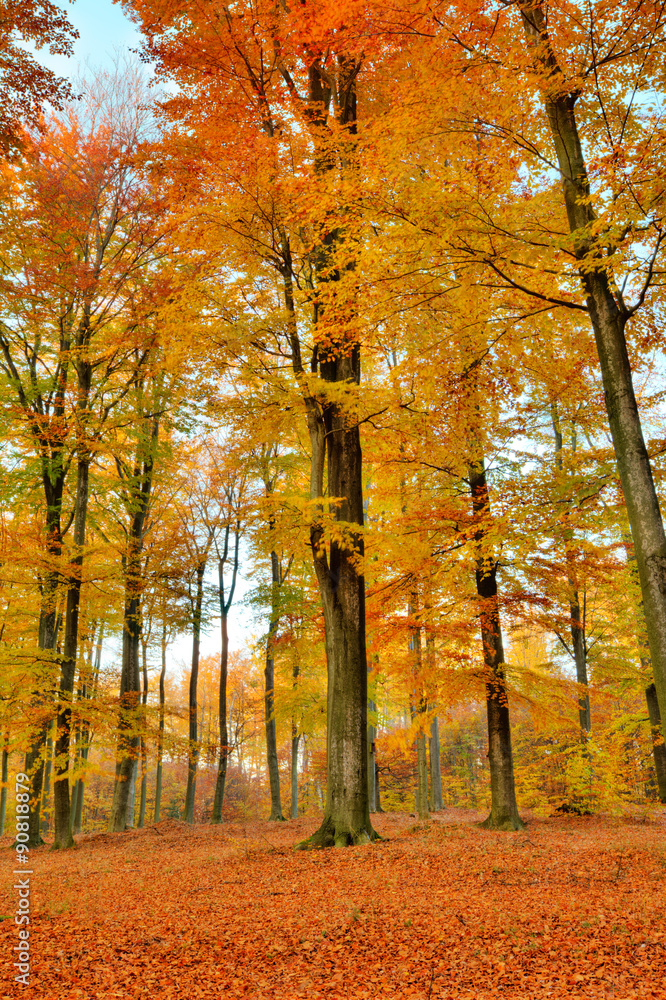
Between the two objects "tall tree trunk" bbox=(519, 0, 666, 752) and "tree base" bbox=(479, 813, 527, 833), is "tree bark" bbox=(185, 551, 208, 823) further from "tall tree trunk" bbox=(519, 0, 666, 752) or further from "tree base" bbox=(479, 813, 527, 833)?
"tall tree trunk" bbox=(519, 0, 666, 752)

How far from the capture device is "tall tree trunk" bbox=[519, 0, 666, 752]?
4.91m

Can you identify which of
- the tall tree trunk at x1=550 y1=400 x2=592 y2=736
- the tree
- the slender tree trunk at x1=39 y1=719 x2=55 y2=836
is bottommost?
the slender tree trunk at x1=39 y1=719 x2=55 y2=836

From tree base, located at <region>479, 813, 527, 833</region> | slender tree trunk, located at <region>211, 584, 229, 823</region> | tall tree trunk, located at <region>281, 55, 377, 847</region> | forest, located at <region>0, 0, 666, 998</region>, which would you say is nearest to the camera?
forest, located at <region>0, 0, 666, 998</region>

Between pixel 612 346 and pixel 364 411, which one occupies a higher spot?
pixel 364 411

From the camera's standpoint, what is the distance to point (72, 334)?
11.8m

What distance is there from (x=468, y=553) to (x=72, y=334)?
9.36 meters

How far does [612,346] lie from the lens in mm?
5539

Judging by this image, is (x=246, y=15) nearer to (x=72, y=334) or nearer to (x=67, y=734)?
(x=72, y=334)

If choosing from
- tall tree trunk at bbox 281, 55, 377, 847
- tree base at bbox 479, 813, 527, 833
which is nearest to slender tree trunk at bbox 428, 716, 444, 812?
tree base at bbox 479, 813, 527, 833

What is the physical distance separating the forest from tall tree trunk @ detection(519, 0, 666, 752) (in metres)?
0.03

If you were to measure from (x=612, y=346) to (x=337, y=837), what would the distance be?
265 inches

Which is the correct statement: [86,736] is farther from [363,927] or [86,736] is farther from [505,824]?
[363,927]

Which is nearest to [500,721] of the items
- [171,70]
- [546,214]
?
[546,214]

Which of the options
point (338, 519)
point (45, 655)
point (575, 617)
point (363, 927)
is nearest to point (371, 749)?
point (575, 617)
